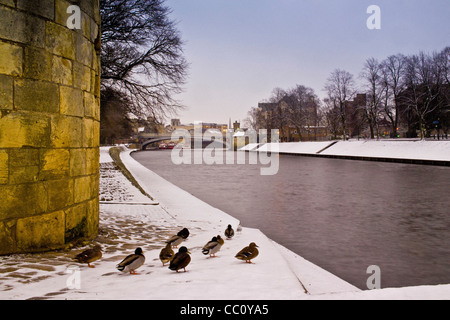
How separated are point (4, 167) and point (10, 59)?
153cm

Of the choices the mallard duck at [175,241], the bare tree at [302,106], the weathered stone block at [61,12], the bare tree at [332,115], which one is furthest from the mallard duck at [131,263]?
the bare tree at [302,106]

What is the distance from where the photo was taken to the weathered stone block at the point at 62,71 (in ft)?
20.2

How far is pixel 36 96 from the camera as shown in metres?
5.90

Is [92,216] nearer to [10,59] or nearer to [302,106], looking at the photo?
[10,59]

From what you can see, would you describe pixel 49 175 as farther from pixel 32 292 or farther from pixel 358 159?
pixel 358 159

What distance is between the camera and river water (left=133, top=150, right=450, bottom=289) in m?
7.57

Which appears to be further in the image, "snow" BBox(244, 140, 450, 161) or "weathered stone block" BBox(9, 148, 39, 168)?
"snow" BBox(244, 140, 450, 161)

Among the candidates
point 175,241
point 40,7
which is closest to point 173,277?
point 175,241

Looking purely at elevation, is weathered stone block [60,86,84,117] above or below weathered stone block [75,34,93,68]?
below

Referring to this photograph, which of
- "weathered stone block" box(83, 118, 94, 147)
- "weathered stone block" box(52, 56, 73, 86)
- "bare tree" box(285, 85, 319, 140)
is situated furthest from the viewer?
"bare tree" box(285, 85, 319, 140)

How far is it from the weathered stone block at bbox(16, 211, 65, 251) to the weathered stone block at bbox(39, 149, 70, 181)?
2.04ft

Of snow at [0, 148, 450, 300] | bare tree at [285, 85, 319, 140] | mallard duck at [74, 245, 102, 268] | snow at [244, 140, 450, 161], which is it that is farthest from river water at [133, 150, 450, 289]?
bare tree at [285, 85, 319, 140]

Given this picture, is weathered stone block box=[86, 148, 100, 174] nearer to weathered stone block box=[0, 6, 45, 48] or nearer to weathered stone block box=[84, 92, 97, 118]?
weathered stone block box=[84, 92, 97, 118]
